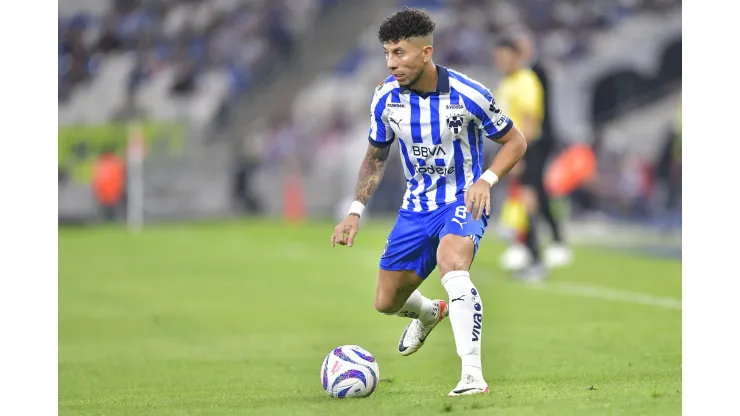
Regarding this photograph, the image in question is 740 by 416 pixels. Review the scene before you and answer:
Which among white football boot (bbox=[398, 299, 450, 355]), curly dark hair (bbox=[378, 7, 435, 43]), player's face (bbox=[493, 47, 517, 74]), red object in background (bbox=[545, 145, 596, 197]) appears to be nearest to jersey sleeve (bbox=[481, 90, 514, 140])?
curly dark hair (bbox=[378, 7, 435, 43])

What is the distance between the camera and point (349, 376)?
592 cm

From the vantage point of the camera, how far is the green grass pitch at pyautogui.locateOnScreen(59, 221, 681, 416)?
5.88 m

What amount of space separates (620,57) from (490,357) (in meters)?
18.3

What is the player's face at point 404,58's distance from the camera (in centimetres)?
594

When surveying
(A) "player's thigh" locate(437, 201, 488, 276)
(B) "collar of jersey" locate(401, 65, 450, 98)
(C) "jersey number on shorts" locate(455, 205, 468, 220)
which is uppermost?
(B) "collar of jersey" locate(401, 65, 450, 98)

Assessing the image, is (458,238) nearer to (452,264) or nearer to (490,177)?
(452,264)

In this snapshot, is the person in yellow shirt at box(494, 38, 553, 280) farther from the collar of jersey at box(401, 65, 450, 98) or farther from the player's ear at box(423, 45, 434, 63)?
the player's ear at box(423, 45, 434, 63)

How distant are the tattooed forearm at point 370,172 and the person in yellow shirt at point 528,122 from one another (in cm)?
556

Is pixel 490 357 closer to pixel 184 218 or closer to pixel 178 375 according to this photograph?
pixel 178 375

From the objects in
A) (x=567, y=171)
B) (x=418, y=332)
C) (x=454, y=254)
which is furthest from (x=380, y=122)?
(x=567, y=171)

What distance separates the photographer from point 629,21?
2608cm

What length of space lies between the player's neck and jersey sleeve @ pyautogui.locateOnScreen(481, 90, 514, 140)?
0.89ft

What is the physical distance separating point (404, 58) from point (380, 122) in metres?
0.53
